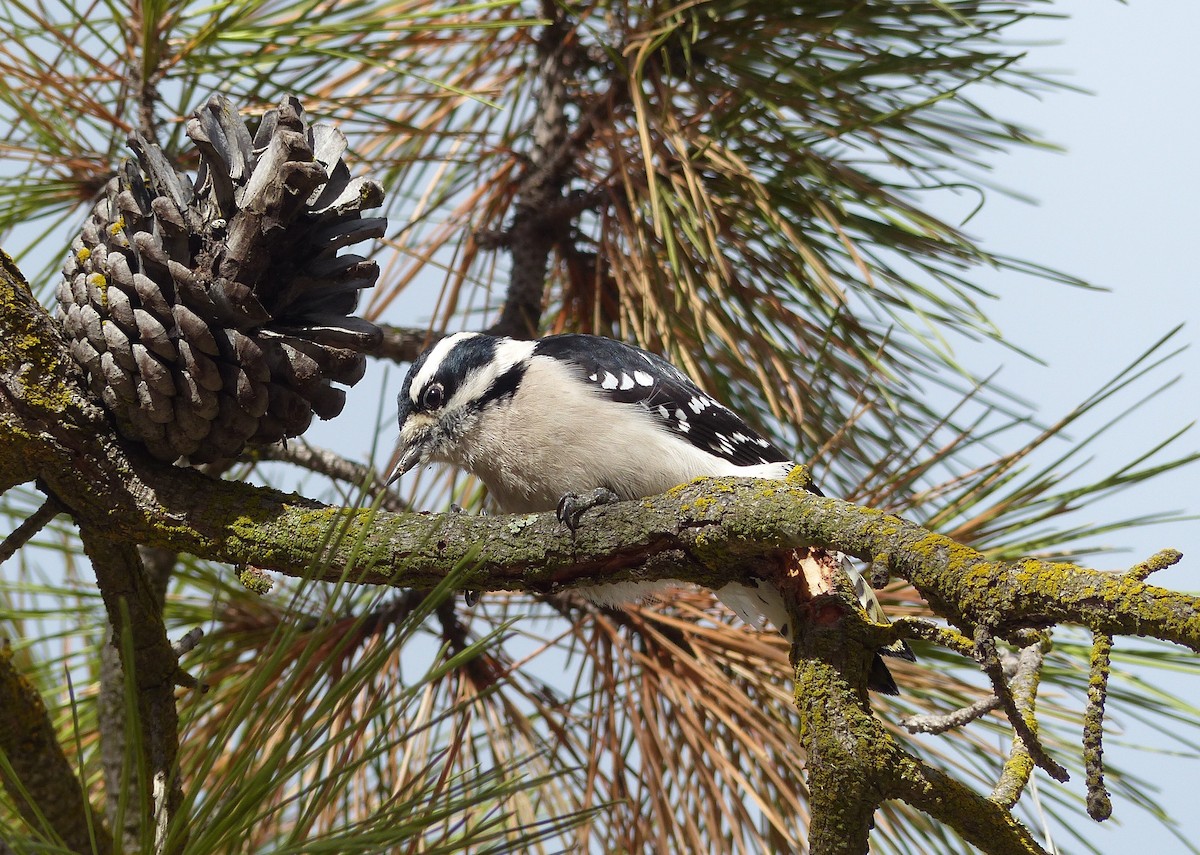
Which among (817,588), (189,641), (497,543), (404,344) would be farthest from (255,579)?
(404,344)

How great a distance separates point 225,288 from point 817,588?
639mm

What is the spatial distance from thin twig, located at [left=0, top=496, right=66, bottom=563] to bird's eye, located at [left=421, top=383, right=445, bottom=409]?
702mm

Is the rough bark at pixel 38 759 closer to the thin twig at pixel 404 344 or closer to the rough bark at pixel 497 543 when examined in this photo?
the rough bark at pixel 497 543

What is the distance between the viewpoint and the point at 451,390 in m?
1.72

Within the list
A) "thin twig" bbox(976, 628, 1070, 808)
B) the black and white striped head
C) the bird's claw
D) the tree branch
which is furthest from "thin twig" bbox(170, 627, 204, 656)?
"thin twig" bbox(976, 628, 1070, 808)

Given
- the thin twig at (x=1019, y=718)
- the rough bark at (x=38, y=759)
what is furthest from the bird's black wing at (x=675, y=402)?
the rough bark at (x=38, y=759)

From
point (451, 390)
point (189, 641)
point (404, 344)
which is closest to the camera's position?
point (189, 641)

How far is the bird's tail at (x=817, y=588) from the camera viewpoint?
1.08 metres

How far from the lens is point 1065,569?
2.54 ft

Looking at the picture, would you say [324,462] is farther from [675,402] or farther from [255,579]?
[255,579]

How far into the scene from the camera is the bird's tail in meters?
1.08

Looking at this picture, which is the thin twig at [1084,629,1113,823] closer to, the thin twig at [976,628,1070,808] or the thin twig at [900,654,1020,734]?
the thin twig at [976,628,1070,808]

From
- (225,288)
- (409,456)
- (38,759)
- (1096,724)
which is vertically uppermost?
(409,456)

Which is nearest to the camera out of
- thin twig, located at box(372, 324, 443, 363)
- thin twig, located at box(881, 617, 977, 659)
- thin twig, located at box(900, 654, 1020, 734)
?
thin twig, located at box(881, 617, 977, 659)
